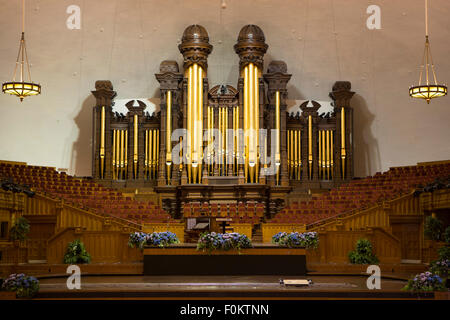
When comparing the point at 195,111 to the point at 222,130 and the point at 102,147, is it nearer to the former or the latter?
the point at 222,130

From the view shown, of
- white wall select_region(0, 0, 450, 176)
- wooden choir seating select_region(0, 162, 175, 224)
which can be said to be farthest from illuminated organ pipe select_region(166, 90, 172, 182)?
white wall select_region(0, 0, 450, 176)

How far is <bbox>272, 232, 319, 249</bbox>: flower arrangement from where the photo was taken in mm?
10844

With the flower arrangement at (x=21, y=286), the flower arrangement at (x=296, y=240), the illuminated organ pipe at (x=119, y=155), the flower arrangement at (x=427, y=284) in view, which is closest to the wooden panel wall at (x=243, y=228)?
the flower arrangement at (x=296, y=240)

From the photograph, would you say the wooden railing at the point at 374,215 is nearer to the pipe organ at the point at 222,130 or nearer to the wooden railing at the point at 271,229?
the wooden railing at the point at 271,229

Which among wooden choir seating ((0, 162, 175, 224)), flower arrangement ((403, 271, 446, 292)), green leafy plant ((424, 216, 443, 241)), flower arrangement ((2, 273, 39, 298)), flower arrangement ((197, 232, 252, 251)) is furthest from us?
wooden choir seating ((0, 162, 175, 224))

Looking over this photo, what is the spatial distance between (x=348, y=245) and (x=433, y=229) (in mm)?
1624

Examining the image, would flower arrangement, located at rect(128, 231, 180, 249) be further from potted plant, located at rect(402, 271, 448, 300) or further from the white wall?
the white wall

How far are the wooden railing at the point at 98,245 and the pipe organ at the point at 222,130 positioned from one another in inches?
175

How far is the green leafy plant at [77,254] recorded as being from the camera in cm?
1280

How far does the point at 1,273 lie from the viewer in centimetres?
1209

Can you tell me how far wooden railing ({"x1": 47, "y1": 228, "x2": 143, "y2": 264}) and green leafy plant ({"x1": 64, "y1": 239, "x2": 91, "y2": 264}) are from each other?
358mm

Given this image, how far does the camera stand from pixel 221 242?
35.0ft
